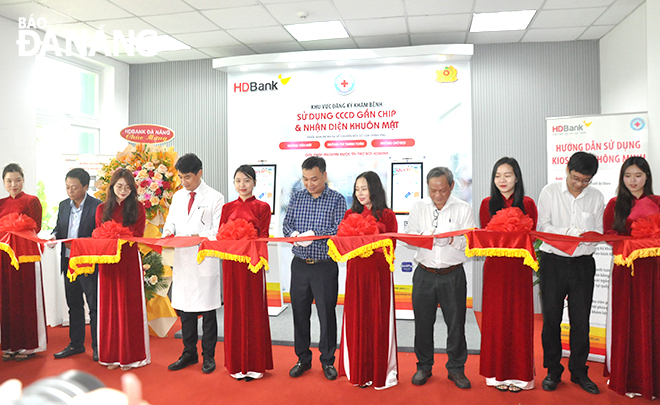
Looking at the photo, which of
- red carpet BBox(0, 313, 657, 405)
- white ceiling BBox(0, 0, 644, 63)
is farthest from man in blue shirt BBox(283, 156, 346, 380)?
white ceiling BBox(0, 0, 644, 63)

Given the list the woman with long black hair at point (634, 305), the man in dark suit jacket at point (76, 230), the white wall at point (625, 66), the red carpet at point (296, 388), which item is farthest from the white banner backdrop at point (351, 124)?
the woman with long black hair at point (634, 305)

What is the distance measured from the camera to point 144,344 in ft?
12.8

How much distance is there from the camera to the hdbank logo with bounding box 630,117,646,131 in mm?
4711

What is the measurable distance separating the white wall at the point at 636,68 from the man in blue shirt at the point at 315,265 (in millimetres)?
3596

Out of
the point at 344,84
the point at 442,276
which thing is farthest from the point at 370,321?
the point at 344,84

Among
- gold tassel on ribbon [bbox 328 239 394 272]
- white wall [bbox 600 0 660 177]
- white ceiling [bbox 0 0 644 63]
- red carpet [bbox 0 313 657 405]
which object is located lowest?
red carpet [bbox 0 313 657 405]

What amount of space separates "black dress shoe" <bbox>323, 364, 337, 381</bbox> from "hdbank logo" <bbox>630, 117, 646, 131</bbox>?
4.04 metres

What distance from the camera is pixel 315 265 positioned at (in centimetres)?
357

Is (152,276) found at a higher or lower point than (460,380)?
higher

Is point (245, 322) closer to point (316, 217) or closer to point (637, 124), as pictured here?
point (316, 217)

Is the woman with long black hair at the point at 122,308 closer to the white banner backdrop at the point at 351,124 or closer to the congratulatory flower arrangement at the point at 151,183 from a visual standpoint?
the congratulatory flower arrangement at the point at 151,183

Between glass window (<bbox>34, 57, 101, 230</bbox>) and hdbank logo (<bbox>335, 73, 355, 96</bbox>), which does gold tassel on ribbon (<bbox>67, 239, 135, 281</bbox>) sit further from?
hdbank logo (<bbox>335, 73, 355, 96</bbox>)

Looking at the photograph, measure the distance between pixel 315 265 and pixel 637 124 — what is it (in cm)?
384

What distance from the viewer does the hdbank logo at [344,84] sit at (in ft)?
20.5
